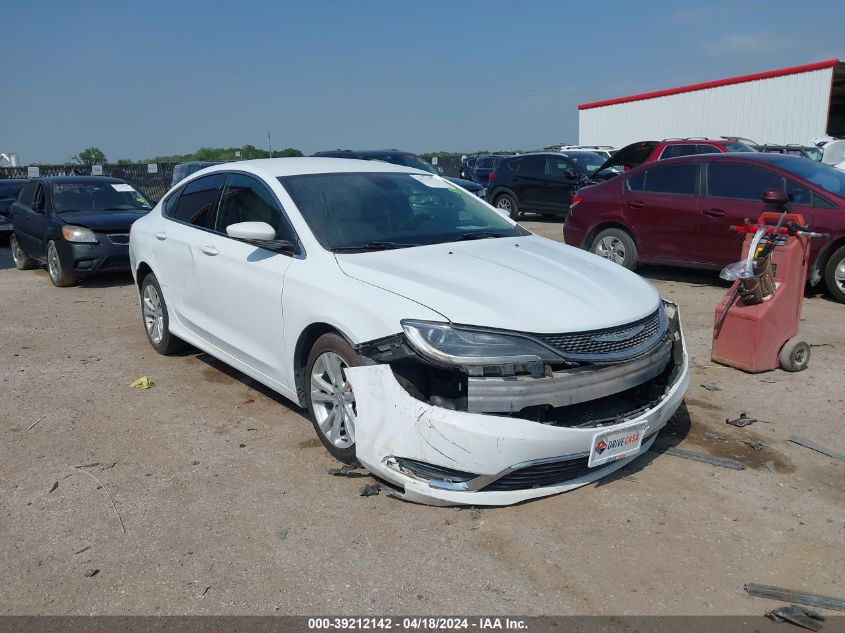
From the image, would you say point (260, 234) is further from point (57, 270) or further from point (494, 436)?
point (57, 270)

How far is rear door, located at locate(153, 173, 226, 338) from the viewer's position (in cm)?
566

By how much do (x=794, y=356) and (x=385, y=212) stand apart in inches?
137

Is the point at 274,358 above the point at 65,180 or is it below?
below

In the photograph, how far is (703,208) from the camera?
8.90 m

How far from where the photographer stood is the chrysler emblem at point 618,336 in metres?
3.77

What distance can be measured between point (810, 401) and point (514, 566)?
313 cm

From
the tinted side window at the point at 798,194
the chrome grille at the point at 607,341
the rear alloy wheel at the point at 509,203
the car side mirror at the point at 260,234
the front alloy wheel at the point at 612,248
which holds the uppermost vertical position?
the car side mirror at the point at 260,234

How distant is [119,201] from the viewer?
37.7 feet

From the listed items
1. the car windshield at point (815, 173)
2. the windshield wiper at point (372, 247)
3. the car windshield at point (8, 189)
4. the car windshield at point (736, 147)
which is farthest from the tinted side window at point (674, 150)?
the car windshield at point (8, 189)

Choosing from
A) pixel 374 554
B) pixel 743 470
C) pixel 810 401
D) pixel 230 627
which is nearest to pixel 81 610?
pixel 230 627

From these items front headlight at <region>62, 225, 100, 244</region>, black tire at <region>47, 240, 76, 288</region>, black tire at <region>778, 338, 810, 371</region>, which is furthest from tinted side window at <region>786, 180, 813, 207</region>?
black tire at <region>47, 240, 76, 288</region>

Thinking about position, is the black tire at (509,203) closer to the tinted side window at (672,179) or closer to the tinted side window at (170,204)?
the tinted side window at (672,179)

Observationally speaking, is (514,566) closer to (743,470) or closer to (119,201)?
(743,470)

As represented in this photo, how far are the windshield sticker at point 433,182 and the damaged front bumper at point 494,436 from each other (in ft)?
6.93
